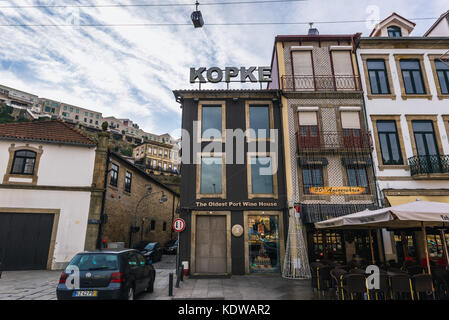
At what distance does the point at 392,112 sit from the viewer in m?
14.7

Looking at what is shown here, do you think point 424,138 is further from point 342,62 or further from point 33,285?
point 33,285

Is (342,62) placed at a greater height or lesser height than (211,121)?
greater

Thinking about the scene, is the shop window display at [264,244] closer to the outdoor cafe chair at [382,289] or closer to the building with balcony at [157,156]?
the outdoor cafe chair at [382,289]

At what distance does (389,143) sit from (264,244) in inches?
358

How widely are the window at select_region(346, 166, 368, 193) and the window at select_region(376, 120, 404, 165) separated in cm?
133

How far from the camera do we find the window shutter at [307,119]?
1482 cm

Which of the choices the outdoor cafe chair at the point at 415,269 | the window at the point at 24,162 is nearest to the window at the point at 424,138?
the outdoor cafe chair at the point at 415,269

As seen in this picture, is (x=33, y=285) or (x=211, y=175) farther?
(x=211, y=175)

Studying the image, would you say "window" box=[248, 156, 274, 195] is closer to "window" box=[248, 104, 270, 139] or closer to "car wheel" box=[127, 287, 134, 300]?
"window" box=[248, 104, 270, 139]

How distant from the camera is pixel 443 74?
15367mm

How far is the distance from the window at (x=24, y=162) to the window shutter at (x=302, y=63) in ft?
56.0

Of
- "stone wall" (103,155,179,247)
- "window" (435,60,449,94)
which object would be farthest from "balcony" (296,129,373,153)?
"stone wall" (103,155,179,247)

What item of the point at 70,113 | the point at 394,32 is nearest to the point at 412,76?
the point at 394,32
